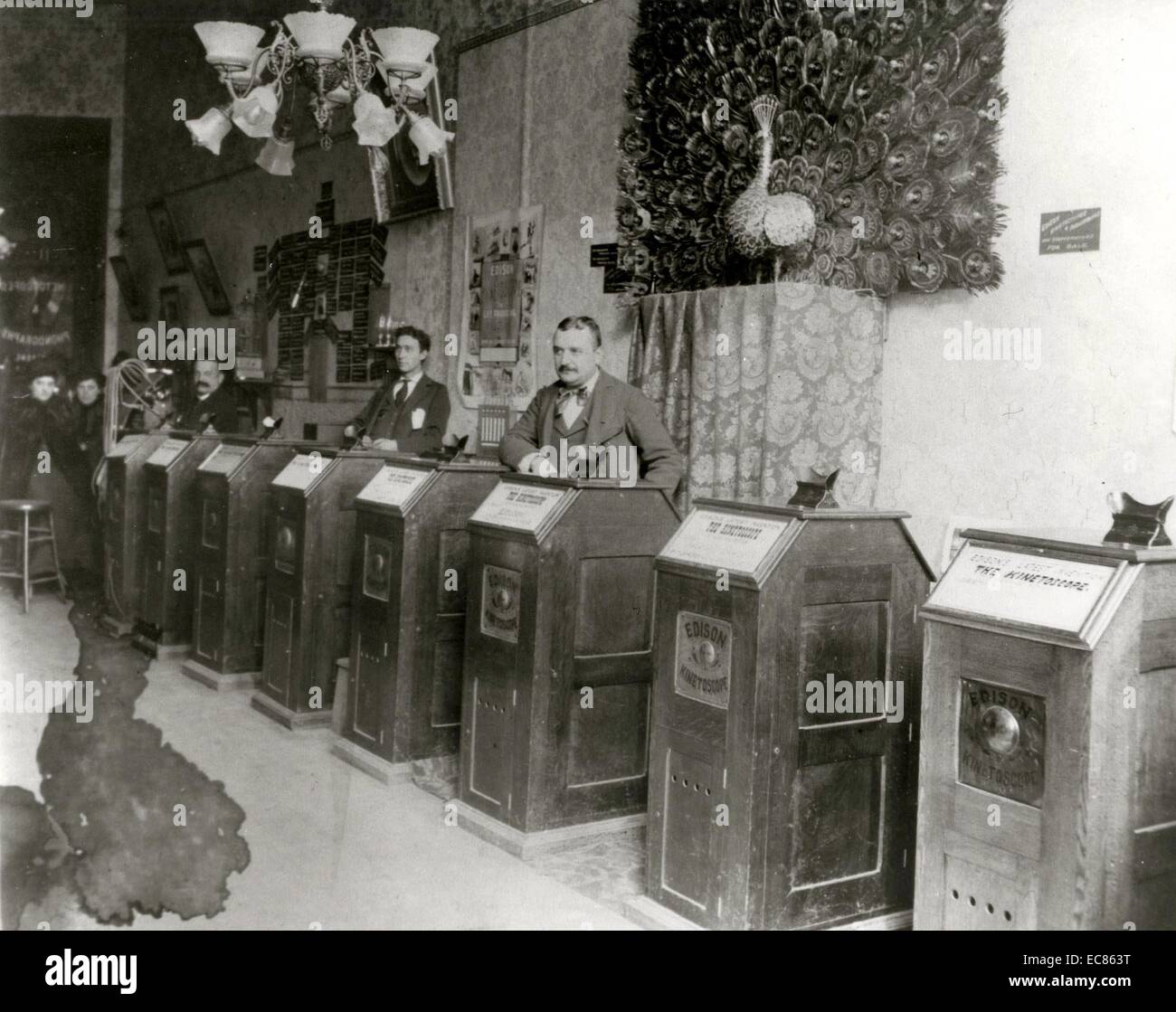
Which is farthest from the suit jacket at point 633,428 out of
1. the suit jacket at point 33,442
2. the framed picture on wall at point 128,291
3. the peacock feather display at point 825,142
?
the framed picture on wall at point 128,291

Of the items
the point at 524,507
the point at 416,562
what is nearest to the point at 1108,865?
the point at 524,507

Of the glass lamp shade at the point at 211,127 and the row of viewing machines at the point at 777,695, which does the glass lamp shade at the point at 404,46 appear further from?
the row of viewing machines at the point at 777,695

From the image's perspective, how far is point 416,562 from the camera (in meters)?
4.16

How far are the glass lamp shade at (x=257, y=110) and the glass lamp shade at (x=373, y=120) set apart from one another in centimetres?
50

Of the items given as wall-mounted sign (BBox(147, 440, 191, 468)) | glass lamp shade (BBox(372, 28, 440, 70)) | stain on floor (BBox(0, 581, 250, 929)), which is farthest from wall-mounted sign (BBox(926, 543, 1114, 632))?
wall-mounted sign (BBox(147, 440, 191, 468))

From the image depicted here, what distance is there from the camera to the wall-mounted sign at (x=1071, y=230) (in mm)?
3256

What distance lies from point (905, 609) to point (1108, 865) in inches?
34.3

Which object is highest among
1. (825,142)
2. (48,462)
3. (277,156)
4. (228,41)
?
(228,41)

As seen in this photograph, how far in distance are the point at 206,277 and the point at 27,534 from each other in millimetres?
3577

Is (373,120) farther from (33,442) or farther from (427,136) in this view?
(33,442)

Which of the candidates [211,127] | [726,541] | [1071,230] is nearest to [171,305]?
[211,127]

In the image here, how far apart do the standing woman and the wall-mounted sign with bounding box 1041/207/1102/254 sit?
3.36 m

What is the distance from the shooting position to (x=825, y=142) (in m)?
3.97
